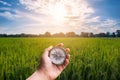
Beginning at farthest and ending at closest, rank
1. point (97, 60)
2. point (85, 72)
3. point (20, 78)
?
point (97, 60)
point (85, 72)
point (20, 78)

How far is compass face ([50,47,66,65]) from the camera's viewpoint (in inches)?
78.6

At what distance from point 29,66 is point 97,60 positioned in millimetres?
774

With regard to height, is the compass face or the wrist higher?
the compass face

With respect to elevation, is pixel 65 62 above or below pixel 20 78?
above

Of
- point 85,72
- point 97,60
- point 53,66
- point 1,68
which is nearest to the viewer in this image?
point 53,66

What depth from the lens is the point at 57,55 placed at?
6.83ft

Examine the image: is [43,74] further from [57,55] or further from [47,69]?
[57,55]

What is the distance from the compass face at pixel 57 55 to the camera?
1996 mm

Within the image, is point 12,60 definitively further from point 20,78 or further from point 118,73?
point 118,73

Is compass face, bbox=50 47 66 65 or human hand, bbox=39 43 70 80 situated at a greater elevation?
compass face, bbox=50 47 66 65

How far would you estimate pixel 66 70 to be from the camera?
114 inches

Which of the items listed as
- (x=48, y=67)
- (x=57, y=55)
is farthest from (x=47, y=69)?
(x=57, y=55)

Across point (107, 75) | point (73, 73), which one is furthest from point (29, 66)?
point (107, 75)

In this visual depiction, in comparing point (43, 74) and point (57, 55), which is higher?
point (57, 55)
